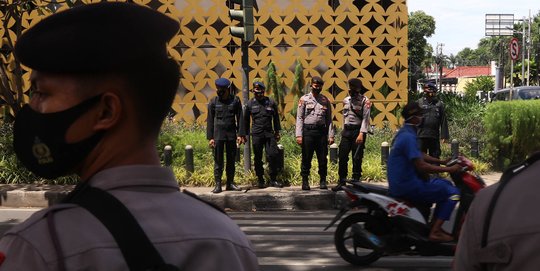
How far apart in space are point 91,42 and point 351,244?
15.5 feet

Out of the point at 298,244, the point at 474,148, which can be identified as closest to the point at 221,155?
the point at 298,244

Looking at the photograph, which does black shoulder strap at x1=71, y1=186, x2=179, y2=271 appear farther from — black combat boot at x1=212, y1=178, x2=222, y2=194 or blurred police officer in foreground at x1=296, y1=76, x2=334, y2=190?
black combat boot at x1=212, y1=178, x2=222, y2=194

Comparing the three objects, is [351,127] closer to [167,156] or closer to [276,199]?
[276,199]

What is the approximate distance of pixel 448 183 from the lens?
5.45 metres

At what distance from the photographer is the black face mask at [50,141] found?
48.3 inches

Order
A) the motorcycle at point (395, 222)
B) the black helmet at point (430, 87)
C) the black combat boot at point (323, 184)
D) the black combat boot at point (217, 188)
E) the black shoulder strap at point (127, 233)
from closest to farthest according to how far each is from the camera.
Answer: the black shoulder strap at point (127, 233) → the motorcycle at point (395, 222) → the black combat boot at point (217, 188) → the black combat boot at point (323, 184) → the black helmet at point (430, 87)

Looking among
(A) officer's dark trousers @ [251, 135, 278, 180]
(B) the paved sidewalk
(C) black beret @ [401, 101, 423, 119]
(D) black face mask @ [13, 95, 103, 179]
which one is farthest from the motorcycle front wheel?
(D) black face mask @ [13, 95, 103, 179]

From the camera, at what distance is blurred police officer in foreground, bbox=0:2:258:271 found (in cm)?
111

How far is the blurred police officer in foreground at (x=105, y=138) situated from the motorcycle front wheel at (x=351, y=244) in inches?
171

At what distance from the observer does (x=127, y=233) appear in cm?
111

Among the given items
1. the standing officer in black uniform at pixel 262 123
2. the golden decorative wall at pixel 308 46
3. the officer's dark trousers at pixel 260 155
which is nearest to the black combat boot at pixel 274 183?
the officer's dark trousers at pixel 260 155

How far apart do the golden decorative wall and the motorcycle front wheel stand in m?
10.9

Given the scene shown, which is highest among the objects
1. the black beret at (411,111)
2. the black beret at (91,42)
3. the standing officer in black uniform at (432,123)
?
the black beret at (91,42)

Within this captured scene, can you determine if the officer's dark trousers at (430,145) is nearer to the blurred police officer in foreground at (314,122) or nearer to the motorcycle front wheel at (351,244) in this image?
the blurred police officer in foreground at (314,122)
